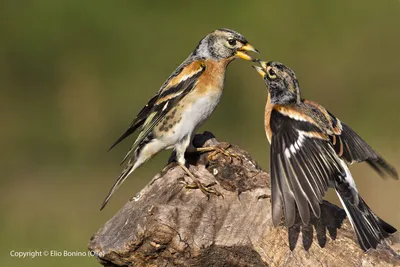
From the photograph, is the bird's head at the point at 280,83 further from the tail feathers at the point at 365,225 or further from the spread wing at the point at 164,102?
the tail feathers at the point at 365,225

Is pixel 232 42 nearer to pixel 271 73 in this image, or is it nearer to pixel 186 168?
pixel 271 73

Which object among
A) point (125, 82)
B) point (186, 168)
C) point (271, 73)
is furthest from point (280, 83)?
point (125, 82)

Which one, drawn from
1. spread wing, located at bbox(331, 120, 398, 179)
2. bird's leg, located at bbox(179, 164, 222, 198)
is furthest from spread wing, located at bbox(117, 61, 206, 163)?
spread wing, located at bbox(331, 120, 398, 179)

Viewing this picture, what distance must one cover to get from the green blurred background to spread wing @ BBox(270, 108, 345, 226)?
11.9ft

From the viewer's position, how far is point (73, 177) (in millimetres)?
10445

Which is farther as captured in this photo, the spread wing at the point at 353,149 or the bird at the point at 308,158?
the spread wing at the point at 353,149

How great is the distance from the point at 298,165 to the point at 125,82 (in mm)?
6158

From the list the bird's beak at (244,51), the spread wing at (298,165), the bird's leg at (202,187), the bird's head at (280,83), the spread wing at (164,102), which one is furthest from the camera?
the bird's beak at (244,51)

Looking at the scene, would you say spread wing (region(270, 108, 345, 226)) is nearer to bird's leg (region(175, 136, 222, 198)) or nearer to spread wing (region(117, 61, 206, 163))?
bird's leg (region(175, 136, 222, 198))

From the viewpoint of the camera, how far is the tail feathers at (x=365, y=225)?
5185mm

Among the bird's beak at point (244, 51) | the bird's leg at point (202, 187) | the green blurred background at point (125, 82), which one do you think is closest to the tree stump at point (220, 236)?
the bird's leg at point (202, 187)

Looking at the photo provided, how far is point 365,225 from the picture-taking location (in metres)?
5.30

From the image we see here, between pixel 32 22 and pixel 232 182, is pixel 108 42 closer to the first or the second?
pixel 32 22

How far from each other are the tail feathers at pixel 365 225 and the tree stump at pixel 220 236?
5cm
